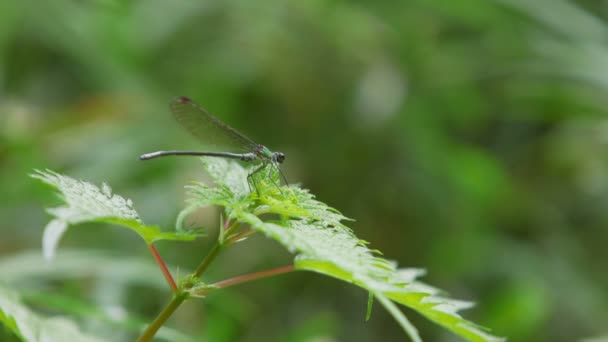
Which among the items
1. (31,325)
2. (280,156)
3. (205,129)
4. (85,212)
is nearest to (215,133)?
(205,129)

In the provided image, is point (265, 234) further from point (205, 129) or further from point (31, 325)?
point (205, 129)

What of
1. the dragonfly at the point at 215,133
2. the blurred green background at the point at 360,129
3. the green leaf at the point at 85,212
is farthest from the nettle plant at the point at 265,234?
the blurred green background at the point at 360,129

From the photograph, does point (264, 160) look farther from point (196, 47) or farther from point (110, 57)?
point (196, 47)

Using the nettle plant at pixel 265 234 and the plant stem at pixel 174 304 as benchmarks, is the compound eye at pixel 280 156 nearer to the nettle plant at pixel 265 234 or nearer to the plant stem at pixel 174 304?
the nettle plant at pixel 265 234

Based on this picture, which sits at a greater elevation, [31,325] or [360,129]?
[360,129]

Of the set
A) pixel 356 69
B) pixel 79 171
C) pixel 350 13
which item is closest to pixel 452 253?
pixel 356 69
